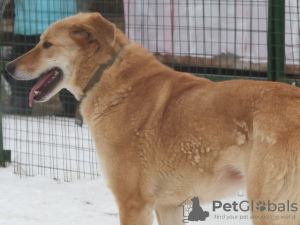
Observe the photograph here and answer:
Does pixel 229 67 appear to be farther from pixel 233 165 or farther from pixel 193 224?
pixel 233 165

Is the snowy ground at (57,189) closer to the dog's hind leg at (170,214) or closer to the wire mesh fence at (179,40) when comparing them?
the wire mesh fence at (179,40)

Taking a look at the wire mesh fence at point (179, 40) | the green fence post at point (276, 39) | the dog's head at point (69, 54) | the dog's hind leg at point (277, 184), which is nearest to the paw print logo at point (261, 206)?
the dog's hind leg at point (277, 184)

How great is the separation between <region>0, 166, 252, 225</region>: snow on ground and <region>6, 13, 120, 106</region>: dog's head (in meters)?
1.46

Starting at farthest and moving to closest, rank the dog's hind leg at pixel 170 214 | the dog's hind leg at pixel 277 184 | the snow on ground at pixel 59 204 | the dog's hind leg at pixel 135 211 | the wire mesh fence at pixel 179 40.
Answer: the wire mesh fence at pixel 179 40 → the snow on ground at pixel 59 204 → the dog's hind leg at pixel 170 214 → the dog's hind leg at pixel 135 211 → the dog's hind leg at pixel 277 184

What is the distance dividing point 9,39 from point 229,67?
146 inches

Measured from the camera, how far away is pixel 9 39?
9.76 metres

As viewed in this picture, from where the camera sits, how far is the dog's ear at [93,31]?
4.34 metres

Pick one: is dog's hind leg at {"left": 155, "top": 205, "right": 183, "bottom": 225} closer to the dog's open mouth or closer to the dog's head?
the dog's head

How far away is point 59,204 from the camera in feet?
20.0

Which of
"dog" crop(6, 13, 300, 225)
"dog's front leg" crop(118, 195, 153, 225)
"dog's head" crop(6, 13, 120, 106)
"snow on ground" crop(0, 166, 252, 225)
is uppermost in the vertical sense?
"dog's head" crop(6, 13, 120, 106)

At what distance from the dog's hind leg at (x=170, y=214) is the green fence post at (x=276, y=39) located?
2.12m

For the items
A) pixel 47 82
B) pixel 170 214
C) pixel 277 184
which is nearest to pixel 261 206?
pixel 277 184

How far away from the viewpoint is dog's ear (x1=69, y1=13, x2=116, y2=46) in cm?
434

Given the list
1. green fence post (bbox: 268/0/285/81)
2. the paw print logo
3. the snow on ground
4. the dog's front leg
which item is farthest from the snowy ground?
the paw print logo
